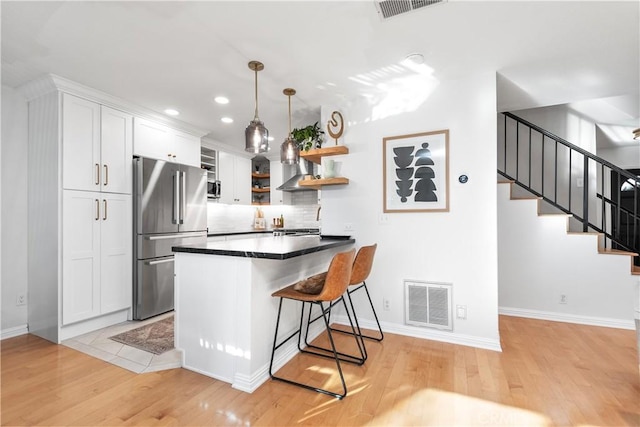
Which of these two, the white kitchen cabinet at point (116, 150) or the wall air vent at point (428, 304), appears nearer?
the wall air vent at point (428, 304)

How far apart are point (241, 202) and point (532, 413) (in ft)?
16.3

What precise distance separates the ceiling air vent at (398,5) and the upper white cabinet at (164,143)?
3.04m

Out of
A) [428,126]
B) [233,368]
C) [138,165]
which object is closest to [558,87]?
[428,126]

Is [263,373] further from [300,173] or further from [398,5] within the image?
[300,173]

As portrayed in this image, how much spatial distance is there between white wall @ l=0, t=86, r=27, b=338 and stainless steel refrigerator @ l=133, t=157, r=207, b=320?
0.98m

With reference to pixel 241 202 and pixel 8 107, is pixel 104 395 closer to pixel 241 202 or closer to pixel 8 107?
pixel 8 107

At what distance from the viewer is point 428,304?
116 inches

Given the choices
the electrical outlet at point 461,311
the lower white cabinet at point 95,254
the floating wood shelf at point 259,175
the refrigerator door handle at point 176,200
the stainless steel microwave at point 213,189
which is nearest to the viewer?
the electrical outlet at point 461,311

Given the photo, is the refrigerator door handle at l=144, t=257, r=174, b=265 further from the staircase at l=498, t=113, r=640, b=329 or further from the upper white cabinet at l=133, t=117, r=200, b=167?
the staircase at l=498, t=113, r=640, b=329

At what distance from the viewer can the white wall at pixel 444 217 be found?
2746 mm

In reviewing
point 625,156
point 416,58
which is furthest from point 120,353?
point 625,156

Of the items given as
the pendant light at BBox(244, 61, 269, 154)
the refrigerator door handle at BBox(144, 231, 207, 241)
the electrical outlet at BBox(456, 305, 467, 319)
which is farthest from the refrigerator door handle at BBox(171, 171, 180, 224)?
the electrical outlet at BBox(456, 305, 467, 319)

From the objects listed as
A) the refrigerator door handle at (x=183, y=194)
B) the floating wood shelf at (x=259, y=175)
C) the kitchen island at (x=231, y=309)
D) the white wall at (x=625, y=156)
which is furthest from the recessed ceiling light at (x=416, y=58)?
the white wall at (x=625, y=156)

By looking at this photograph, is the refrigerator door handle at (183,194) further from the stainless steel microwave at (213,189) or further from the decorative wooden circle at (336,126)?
the decorative wooden circle at (336,126)
